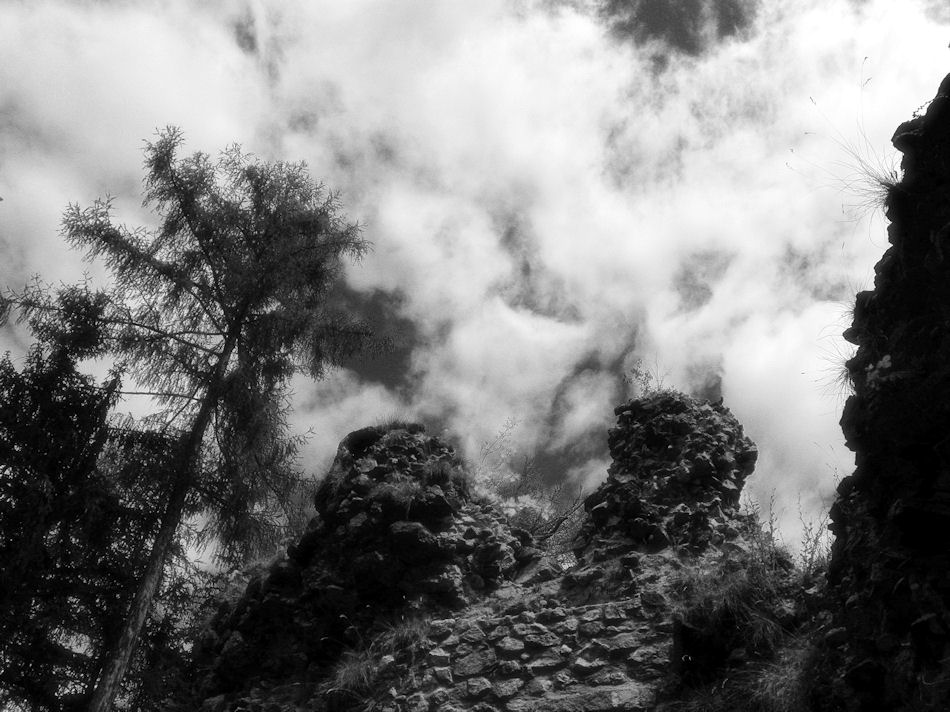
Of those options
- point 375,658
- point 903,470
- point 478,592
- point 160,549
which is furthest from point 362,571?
point 903,470

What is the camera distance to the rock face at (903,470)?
186 inches

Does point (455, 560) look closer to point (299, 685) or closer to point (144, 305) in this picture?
point (299, 685)

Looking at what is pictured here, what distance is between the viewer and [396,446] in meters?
10.6

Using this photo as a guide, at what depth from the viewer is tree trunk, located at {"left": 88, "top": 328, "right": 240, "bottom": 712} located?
8.90 m

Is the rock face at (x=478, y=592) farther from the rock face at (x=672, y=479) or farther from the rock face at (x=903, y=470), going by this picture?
the rock face at (x=903, y=470)

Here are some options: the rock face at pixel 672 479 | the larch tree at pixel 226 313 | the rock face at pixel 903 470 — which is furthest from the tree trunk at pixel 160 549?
the rock face at pixel 903 470

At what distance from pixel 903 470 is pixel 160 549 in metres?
8.68

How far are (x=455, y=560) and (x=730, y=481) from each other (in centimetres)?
341

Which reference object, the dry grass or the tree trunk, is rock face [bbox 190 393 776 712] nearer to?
the dry grass

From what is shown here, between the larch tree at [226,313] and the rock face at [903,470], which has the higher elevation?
the larch tree at [226,313]

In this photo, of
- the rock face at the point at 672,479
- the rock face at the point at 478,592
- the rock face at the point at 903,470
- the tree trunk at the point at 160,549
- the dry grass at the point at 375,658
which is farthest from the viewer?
the tree trunk at the point at 160,549

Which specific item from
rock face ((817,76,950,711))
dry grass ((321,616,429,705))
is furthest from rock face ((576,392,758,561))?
rock face ((817,76,950,711))

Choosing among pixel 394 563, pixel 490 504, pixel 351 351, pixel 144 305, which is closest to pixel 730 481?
pixel 490 504

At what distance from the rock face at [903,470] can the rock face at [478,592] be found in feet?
5.00
